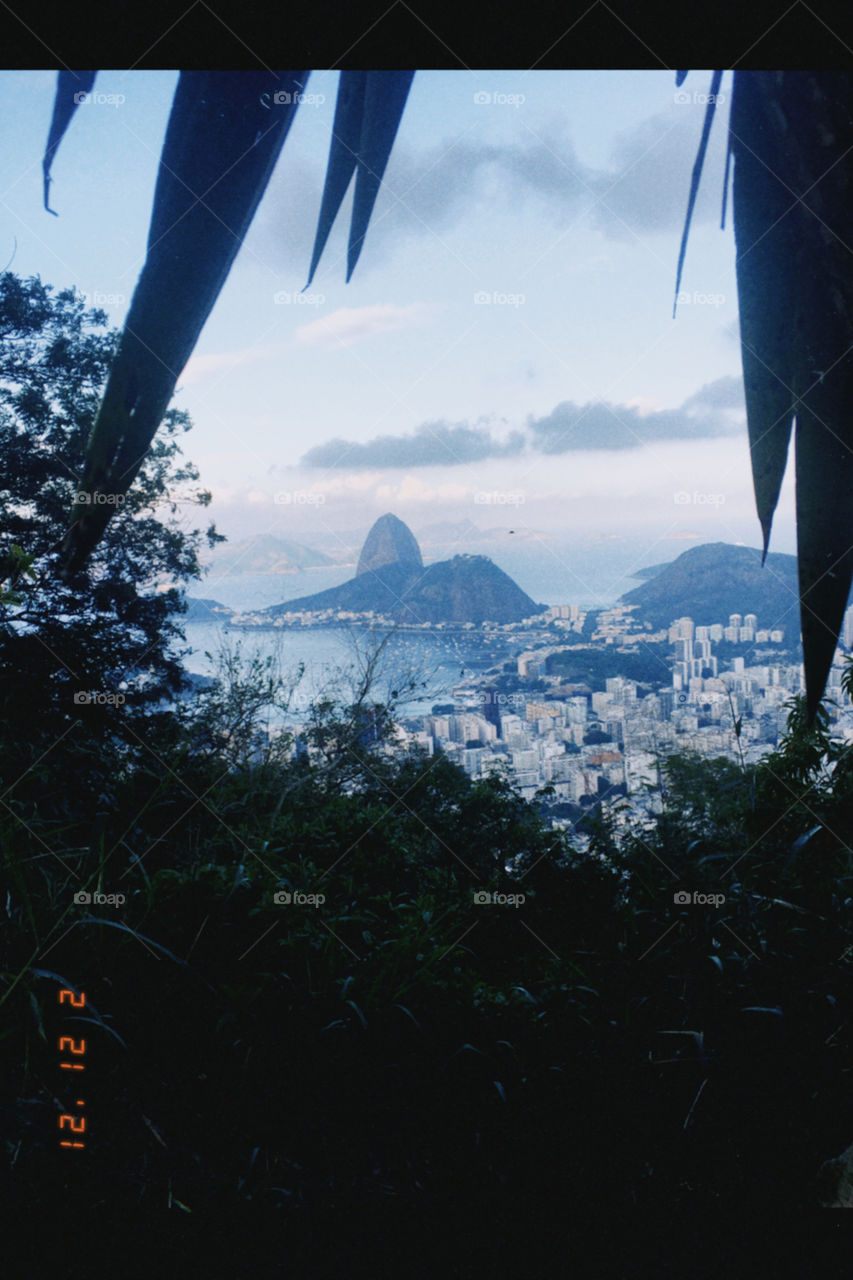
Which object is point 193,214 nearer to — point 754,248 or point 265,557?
point 265,557

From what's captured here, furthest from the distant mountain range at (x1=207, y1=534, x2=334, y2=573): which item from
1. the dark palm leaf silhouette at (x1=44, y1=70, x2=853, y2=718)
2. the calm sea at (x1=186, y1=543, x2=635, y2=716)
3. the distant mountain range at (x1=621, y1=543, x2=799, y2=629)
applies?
the distant mountain range at (x1=621, y1=543, x2=799, y2=629)

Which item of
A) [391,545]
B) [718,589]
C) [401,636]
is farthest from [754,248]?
[401,636]

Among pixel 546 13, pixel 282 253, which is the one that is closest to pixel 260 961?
pixel 282 253

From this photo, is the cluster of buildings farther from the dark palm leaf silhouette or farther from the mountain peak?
the mountain peak

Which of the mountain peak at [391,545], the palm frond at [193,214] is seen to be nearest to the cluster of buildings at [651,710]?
the mountain peak at [391,545]

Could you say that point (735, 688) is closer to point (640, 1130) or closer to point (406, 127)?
point (640, 1130)
